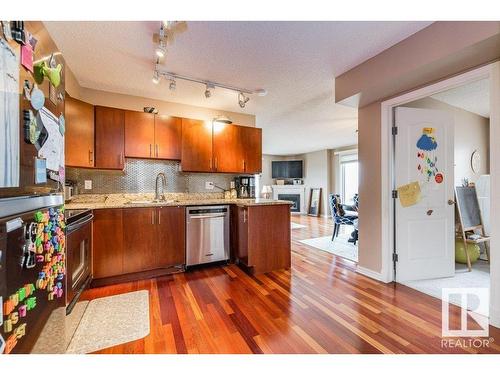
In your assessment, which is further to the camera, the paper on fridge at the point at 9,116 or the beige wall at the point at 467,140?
the beige wall at the point at 467,140

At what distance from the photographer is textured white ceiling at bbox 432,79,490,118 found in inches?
104

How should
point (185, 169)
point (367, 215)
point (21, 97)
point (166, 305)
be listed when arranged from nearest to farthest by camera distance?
point (21, 97), point (166, 305), point (367, 215), point (185, 169)

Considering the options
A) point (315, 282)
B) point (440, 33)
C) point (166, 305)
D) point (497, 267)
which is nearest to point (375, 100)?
point (440, 33)

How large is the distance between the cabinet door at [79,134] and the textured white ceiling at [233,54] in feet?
1.33

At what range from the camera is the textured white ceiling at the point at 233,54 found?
1.72 m

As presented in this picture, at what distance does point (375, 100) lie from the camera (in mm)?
2502

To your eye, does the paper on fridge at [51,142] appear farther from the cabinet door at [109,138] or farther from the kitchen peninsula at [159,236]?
the cabinet door at [109,138]

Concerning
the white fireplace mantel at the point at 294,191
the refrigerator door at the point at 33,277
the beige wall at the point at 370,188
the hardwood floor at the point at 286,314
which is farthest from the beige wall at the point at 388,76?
the white fireplace mantel at the point at 294,191

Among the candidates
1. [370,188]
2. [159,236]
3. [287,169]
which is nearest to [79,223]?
[159,236]

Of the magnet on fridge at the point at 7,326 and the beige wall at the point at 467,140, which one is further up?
the beige wall at the point at 467,140
